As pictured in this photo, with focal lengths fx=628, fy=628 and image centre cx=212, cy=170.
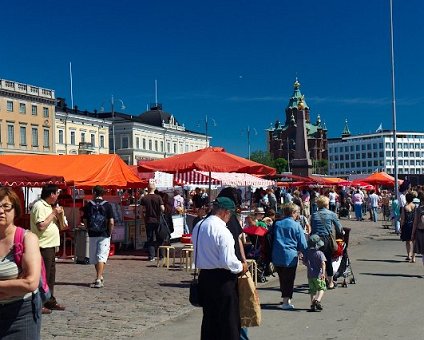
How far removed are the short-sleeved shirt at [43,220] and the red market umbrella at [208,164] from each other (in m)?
7.78

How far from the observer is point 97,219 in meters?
11.4

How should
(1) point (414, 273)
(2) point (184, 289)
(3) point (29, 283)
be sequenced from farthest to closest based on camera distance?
(1) point (414, 273) < (2) point (184, 289) < (3) point (29, 283)

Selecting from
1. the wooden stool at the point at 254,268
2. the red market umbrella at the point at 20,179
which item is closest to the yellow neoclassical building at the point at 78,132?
the red market umbrella at the point at 20,179

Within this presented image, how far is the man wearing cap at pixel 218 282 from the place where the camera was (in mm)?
5934

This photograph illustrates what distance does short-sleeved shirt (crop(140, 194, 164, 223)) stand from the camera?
15.4 meters

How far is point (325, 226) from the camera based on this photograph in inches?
404

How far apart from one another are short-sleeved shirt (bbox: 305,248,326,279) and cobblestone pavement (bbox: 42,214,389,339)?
6.30ft

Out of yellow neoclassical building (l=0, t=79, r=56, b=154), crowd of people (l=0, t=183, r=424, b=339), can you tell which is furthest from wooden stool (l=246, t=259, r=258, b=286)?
yellow neoclassical building (l=0, t=79, r=56, b=154)

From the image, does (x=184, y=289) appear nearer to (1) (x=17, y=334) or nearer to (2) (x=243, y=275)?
(2) (x=243, y=275)

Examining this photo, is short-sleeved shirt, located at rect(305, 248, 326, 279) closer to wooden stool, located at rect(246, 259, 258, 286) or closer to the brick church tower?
wooden stool, located at rect(246, 259, 258, 286)

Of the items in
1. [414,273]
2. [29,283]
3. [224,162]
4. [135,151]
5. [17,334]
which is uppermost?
[135,151]

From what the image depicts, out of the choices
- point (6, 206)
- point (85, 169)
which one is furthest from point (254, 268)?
point (6, 206)

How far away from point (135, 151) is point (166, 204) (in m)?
85.2

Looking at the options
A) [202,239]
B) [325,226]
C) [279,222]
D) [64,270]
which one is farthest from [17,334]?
[64,270]
